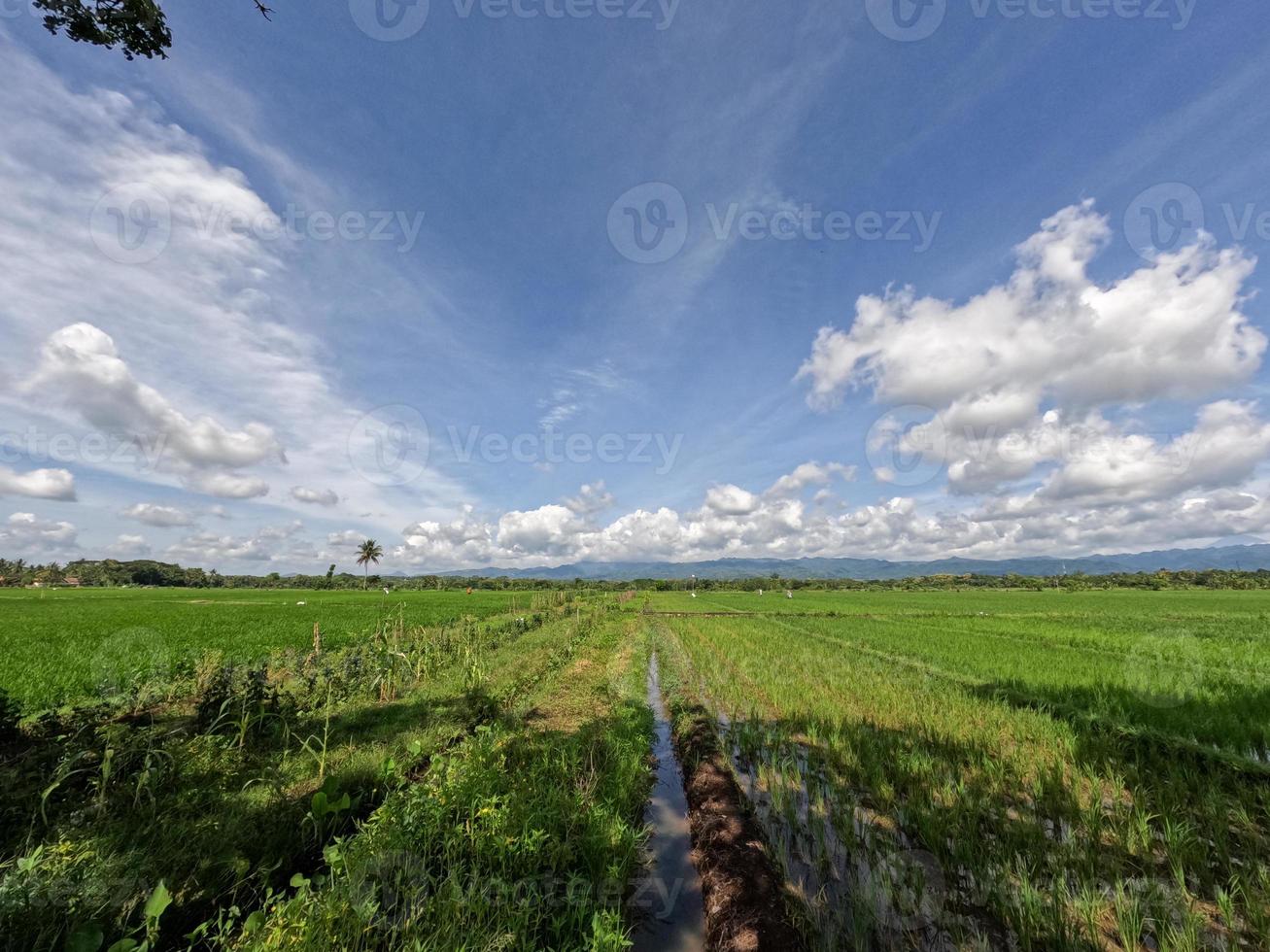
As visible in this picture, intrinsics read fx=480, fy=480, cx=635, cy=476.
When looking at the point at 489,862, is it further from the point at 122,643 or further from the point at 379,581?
the point at 379,581

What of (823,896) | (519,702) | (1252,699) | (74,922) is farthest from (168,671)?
(1252,699)

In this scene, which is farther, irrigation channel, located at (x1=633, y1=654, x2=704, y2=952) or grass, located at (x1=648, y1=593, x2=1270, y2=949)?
irrigation channel, located at (x1=633, y1=654, x2=704, y2=952)

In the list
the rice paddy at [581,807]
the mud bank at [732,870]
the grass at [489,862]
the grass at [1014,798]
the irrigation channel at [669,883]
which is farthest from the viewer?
the irrigation channel at [669,883]

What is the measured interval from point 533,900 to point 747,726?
21.4ft

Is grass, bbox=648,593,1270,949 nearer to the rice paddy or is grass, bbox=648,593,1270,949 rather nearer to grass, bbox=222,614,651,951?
the rice paddy

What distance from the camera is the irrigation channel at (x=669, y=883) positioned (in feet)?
14.1

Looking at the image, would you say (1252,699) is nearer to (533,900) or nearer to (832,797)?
(832,797)

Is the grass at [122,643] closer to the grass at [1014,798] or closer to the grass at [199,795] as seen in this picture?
the grass at [199,795]

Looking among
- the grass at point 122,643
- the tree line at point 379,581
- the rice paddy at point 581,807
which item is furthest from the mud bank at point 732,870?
the tree line at point 379,581

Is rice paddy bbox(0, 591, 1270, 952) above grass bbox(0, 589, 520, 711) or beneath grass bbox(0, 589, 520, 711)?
beneath

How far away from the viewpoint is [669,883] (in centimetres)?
508

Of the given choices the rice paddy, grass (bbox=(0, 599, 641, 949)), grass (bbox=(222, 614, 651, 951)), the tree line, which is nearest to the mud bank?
the rice paddy

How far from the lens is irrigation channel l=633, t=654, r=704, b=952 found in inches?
169

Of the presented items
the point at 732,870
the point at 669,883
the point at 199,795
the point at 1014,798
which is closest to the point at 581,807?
the point at 669,883
